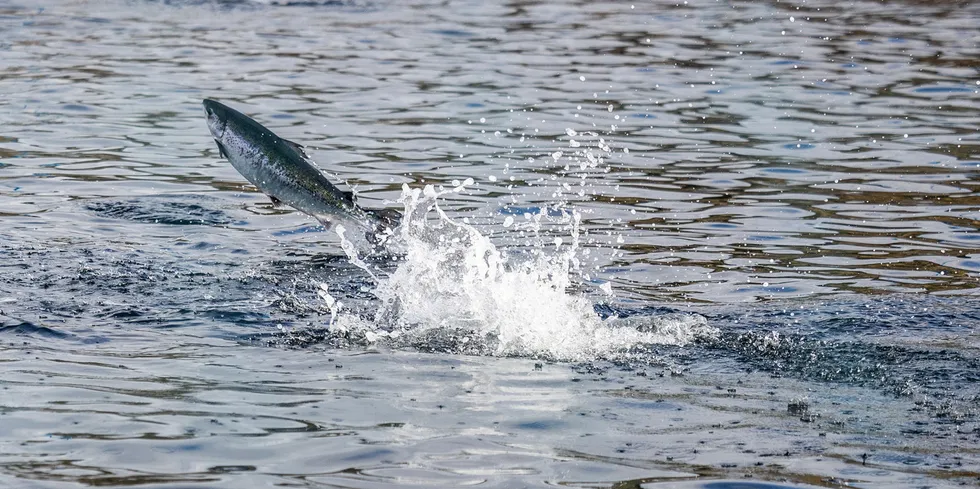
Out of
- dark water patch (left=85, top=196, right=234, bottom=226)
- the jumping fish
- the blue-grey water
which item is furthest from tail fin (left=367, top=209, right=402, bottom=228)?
dark water patch (left=85, top=196, right=234, bottom=226)

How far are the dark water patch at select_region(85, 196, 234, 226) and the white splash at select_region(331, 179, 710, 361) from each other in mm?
2756

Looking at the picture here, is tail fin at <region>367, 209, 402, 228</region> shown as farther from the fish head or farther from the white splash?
the fish head

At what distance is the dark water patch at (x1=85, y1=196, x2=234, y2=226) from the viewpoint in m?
10.7

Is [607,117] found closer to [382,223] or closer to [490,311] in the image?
[382,223]

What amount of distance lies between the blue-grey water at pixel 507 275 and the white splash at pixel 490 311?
1.1 inches

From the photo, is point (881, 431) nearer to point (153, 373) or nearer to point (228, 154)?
point (153, 373)

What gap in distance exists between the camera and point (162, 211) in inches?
432

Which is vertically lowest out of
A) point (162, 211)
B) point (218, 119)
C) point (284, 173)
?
point (162, 211)

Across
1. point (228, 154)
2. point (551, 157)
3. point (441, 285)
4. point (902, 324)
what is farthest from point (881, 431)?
point (551, 157)

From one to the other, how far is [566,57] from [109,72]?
667 cm

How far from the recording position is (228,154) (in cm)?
803

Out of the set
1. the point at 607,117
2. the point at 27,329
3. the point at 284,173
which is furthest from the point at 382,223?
the point at 607,117

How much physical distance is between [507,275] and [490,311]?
330mm

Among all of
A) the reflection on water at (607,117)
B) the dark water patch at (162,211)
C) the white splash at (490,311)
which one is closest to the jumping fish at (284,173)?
the white splash at (490,311)
